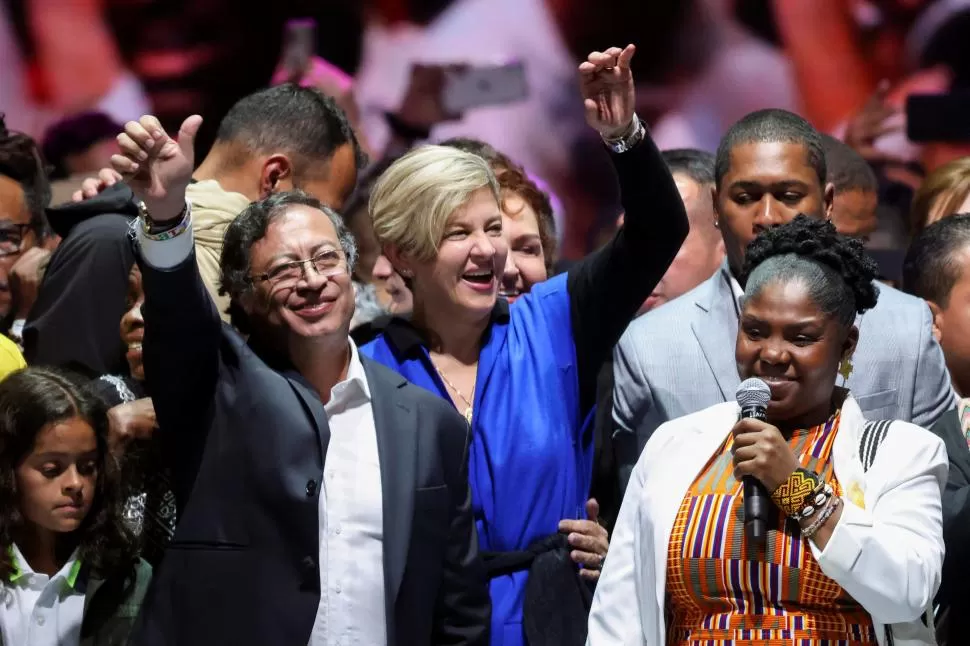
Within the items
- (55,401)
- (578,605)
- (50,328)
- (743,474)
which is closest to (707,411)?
(743,474)

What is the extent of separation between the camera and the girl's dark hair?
11.6 feet

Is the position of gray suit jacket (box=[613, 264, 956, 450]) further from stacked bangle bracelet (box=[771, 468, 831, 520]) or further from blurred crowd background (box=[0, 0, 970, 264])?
blurred crowd background (box=[0, 0, 970, 264])

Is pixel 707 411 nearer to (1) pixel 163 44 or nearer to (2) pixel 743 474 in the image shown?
(2) pixel 743 474

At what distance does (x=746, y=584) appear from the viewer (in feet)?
9.86

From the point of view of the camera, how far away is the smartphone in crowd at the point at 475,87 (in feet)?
21.8

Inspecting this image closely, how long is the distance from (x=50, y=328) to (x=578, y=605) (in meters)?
1.54

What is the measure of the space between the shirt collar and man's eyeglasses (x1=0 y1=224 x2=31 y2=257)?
136 cm

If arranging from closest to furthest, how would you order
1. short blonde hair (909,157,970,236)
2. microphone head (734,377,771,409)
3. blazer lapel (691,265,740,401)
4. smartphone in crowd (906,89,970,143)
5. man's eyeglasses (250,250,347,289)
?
microphone head (734,377,771,409), man's eyeglasses (250,250,347,289), blazer lapel (691,265,740,401), short blonde hair (909,157,970,236), smartphone in crowd (906,89,970,143)

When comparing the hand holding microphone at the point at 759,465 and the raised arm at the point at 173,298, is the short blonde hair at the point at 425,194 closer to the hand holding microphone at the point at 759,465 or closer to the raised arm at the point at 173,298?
the raised arm at the point at 173,298

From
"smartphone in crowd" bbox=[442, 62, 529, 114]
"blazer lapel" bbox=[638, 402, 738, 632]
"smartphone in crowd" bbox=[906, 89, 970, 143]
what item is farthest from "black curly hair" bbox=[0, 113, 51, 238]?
"smartphone in crowd" bbox=[906, 89, 970, 143]

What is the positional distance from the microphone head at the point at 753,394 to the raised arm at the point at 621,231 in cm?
64

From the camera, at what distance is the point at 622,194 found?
3623 mm

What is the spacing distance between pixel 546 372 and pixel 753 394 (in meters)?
0.76

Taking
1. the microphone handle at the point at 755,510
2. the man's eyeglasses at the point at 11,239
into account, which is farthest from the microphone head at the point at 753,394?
the man's eyeglasses at the point at 11,239
